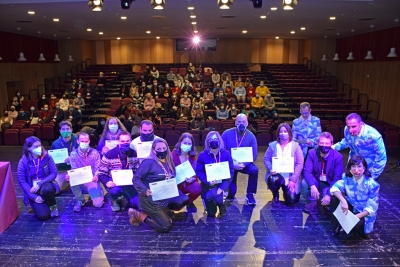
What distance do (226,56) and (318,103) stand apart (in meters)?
11.2

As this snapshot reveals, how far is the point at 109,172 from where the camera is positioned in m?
5.28

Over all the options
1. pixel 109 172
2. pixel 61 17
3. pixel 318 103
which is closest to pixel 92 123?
pixel 61 17

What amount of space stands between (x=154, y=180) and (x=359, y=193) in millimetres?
2634

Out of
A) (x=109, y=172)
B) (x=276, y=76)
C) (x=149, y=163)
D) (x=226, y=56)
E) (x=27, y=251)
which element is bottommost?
(x=27, y=251)

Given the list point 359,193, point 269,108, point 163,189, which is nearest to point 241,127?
point 163,189

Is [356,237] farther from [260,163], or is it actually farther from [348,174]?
[260,163]

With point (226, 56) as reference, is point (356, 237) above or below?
below

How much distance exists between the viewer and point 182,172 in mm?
4762

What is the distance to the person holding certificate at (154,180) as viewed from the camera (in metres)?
4.38

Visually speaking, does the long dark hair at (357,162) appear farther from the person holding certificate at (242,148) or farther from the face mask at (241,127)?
the face mask at (241,127)

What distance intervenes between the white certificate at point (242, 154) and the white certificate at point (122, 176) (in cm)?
167

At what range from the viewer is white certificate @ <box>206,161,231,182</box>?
479cm

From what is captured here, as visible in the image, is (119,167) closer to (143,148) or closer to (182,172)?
(143,148)

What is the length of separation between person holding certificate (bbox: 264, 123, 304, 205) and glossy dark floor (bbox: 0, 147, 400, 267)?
344mm
